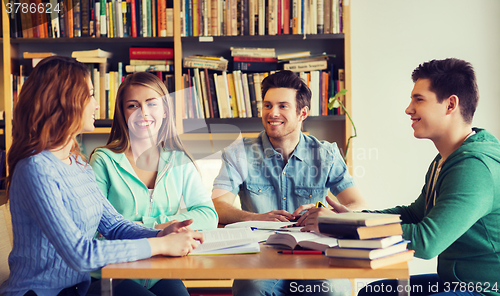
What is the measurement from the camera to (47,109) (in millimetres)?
1067

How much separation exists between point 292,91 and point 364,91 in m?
0.98

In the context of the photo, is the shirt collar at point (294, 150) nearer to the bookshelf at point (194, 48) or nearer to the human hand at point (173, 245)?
the bookshelf at point (194, 48)

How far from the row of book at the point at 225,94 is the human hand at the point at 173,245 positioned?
175 cm

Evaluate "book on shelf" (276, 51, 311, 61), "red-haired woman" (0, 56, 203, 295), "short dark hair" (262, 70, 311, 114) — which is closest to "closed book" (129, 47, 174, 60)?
"book on shelf" (276, 51, 311, 61)

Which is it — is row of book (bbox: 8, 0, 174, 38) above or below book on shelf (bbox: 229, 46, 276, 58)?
above

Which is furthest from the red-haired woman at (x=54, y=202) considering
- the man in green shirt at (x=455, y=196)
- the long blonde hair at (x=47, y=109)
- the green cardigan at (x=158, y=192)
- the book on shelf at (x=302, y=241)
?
the man in green shirt at (x=455, y=196)

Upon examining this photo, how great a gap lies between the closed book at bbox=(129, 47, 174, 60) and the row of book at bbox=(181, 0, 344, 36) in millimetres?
165

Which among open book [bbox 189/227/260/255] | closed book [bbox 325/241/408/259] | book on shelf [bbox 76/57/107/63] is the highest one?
book on shelf [bbox 76/57/107/63]

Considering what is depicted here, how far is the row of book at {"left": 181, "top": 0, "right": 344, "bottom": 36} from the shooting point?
265cm

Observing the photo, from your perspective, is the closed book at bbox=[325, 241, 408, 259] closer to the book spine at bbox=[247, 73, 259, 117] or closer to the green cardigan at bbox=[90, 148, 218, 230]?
the green cardigan at bbox=[90, 148, 218, 230]

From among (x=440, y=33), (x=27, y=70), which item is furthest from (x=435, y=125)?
(x=27, y=70)

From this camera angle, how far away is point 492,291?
114 cm

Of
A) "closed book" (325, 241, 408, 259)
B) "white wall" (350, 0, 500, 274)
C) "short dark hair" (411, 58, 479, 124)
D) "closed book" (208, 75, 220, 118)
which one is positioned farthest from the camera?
"white wall" (350, 0, 500, 274)

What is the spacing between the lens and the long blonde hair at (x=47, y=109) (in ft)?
3.46
